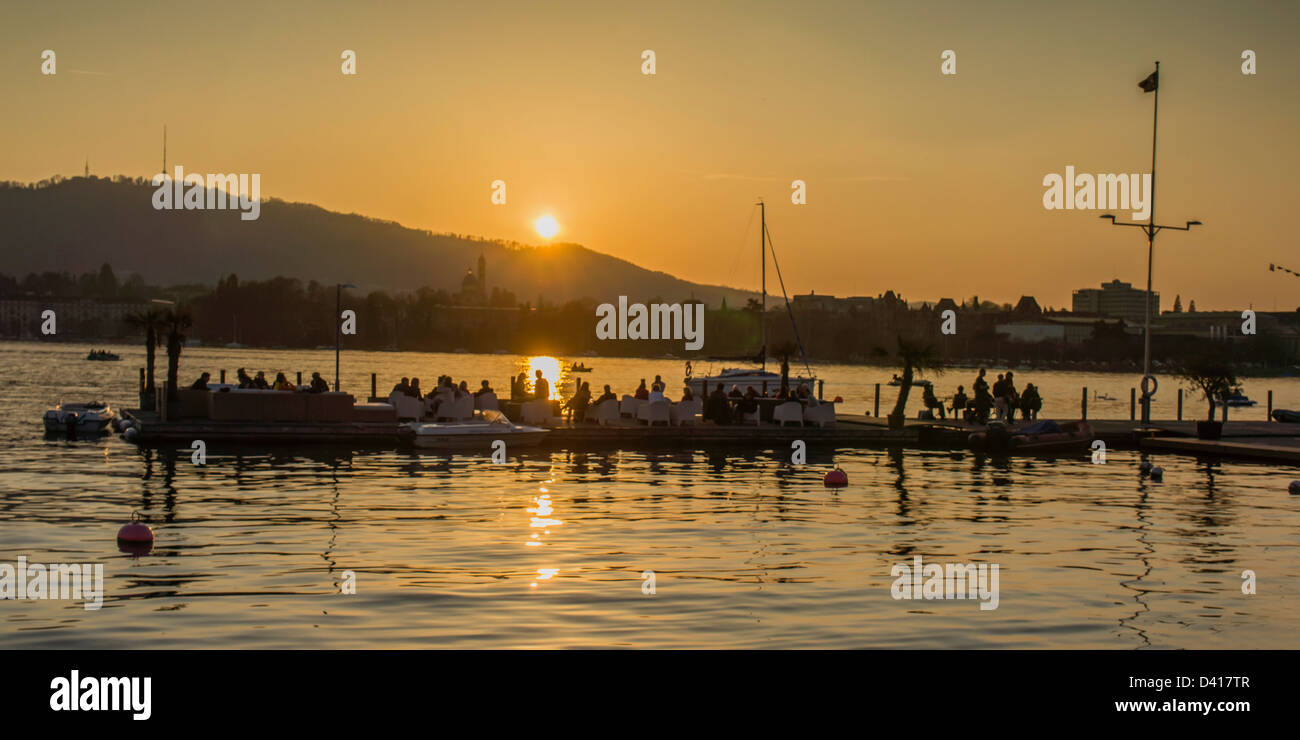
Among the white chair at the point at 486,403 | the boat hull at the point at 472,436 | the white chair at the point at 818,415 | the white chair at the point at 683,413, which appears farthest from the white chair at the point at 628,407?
the white chair at the point at 818,415

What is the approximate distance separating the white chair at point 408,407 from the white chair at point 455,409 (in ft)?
4.69

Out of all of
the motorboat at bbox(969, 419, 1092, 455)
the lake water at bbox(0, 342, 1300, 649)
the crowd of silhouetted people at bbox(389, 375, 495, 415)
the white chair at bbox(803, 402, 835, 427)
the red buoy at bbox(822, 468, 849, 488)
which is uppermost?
the crowd of silhouetted people at bbox(389, 375, 495, 415)

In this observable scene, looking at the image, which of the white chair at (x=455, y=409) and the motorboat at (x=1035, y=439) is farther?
the motorboat at (x=1035, y=439)

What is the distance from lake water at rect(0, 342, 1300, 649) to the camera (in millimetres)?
13555

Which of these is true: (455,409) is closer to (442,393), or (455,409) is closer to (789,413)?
(442,393)

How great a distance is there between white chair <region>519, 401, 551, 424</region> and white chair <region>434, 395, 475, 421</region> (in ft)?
6.45

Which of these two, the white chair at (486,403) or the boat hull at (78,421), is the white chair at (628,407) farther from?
the boat hull at (78,421)

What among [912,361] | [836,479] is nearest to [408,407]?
[836,479]

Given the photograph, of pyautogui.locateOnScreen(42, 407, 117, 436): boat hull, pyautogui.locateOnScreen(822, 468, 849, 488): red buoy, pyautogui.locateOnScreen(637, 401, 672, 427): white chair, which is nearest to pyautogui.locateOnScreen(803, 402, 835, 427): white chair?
pyautogui.locateOnScreen(637, 401, 672, 427): white chair

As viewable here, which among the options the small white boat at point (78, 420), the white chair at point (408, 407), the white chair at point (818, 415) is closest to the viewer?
the white chair at point (408, 407)

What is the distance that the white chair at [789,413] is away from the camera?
42844mm

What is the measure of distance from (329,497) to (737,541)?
10200mm

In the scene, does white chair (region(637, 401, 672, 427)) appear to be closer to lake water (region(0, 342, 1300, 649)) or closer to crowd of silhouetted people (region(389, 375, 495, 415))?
lake water (region(0, 342, 1300, 649))

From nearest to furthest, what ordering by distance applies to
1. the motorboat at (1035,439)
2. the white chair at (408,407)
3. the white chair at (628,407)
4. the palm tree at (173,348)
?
the palm tree at (173,348) < the motorboat at (1035,439) < the white chair at (408,407) < the white chair at (628,407)
